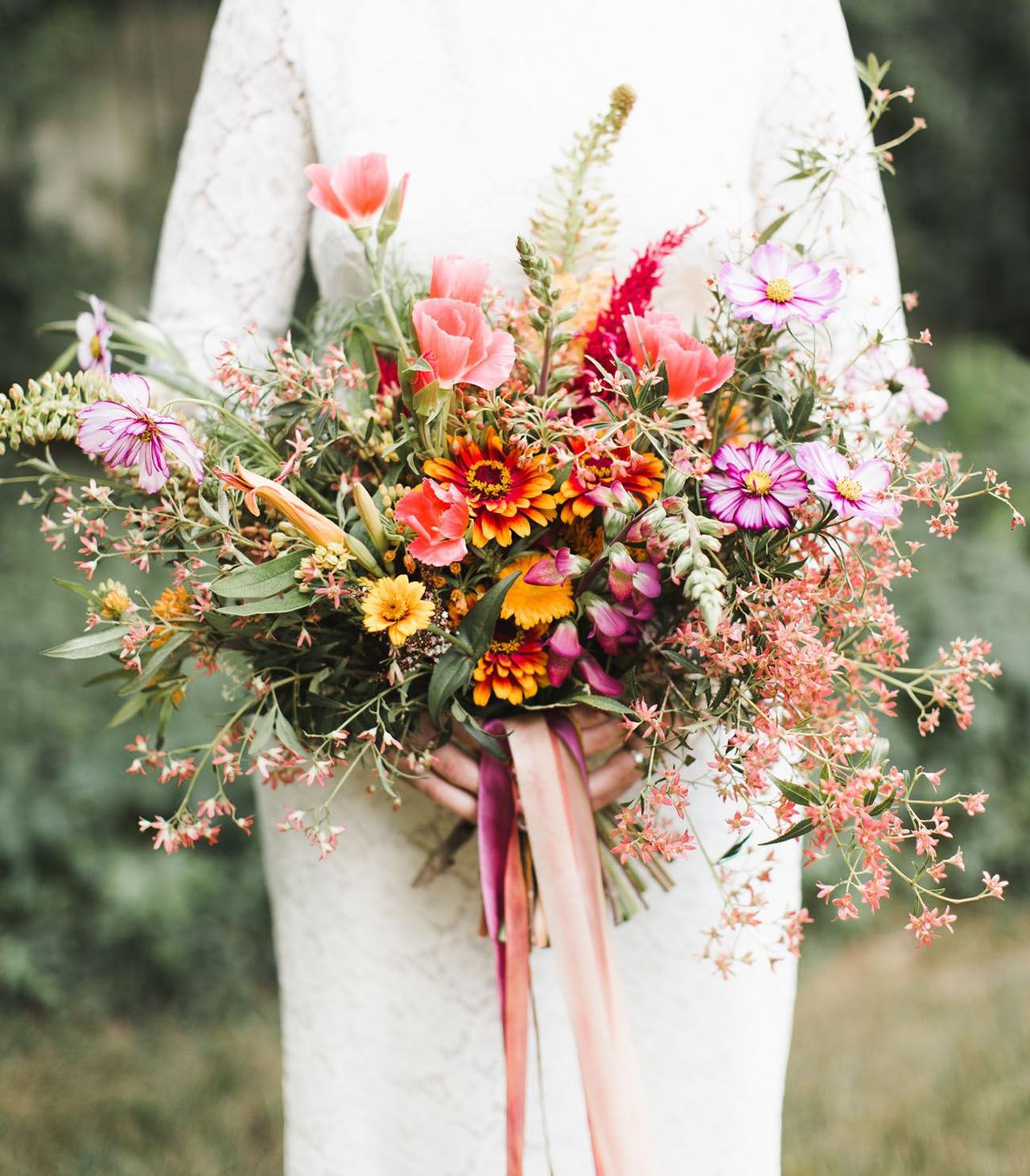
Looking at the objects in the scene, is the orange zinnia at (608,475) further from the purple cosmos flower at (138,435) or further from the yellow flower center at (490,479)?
the purple cosmos flower at (138,435)

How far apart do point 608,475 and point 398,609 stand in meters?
0.21

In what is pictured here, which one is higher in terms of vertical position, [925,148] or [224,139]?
[925,148]

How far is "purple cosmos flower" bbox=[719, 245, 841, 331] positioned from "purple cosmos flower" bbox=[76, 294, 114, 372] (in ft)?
2.03

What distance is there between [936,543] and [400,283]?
3164 millimetres

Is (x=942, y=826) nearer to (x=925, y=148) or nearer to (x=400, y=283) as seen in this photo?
(x=400, y=283)

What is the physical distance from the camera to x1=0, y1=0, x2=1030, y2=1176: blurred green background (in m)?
2.64

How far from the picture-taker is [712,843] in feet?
4.74

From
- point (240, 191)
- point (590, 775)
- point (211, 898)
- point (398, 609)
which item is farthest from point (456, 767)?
point (211, 898)

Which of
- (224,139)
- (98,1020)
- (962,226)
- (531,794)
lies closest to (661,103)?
(224,139)

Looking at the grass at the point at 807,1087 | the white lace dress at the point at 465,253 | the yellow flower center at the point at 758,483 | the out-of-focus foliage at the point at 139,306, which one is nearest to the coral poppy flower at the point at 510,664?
the yellow flower center at the point at 758,483

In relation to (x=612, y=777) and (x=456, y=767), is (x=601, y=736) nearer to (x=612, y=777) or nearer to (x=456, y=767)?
(x=612, y=777)

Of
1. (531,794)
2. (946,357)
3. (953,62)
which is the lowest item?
(531,794)

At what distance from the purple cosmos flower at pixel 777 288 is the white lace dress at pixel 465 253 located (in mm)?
294

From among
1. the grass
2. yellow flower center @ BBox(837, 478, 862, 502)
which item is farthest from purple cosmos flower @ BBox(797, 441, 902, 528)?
the grass
